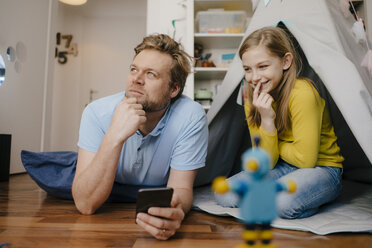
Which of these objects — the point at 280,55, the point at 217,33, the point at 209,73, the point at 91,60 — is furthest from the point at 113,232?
the point at 91,60

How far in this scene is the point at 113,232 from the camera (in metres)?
0.88

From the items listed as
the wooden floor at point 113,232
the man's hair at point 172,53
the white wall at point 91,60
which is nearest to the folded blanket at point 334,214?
the wooden floor at point 113,232

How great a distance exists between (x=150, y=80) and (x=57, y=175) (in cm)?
71

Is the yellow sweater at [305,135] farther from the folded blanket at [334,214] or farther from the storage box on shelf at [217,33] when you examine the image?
the storage box on shelf at [217,33]

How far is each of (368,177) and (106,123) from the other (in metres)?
1.58

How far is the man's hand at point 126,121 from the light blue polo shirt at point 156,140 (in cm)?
17

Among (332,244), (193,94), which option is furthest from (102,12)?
(332,244)

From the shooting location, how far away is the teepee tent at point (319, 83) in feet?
3.15

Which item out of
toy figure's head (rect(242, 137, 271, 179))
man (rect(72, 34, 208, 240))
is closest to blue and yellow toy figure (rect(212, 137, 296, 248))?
toy figure's head (rect(242, 137, 271, 179))

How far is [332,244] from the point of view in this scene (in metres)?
0.80

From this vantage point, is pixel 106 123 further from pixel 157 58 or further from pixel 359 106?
pixel 359 106

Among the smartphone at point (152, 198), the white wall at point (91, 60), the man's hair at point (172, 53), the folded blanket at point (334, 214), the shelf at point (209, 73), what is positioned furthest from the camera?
the white wall at point (91, 60)

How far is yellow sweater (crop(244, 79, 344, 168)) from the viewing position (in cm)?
102

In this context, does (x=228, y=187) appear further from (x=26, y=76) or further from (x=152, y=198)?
(x=26, y=76)
